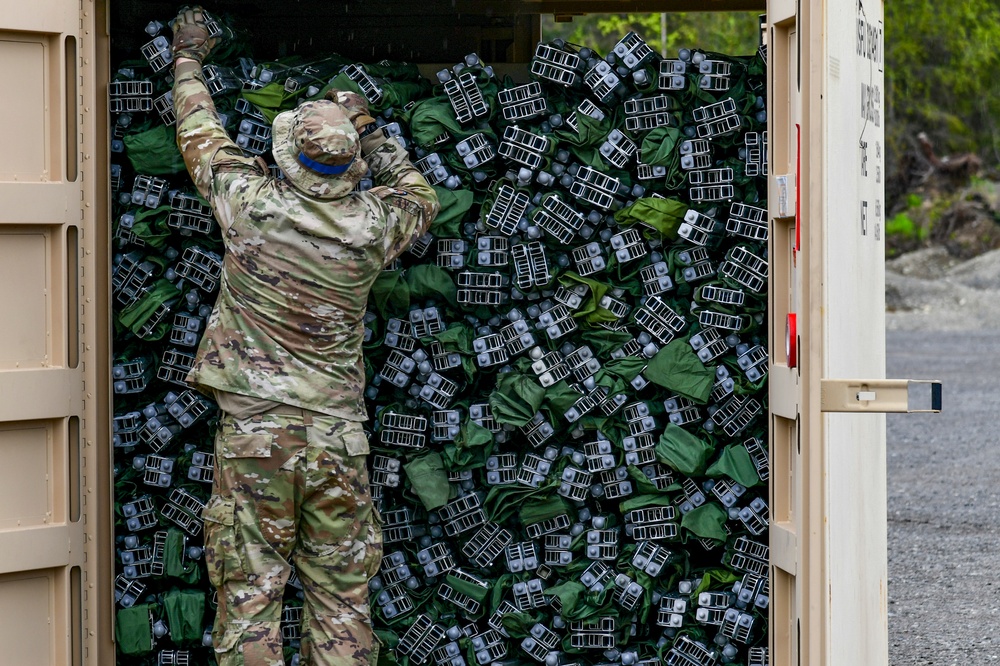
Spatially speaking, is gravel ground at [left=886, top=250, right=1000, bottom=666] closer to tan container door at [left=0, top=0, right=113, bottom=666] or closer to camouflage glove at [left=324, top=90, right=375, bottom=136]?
camouflage glove at [left=324, top=90, right=375, bottom=136]

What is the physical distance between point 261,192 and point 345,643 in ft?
5.35

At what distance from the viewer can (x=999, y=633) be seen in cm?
701

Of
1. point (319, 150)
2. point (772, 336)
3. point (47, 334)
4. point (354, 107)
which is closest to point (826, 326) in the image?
point (772, 336)

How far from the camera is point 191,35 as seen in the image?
5121 millimetres

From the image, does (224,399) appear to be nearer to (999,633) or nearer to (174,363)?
(174,363)

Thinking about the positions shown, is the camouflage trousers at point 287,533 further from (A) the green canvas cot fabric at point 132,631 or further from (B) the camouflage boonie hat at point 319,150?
(B) the camouflage boonie hat at point 319,150

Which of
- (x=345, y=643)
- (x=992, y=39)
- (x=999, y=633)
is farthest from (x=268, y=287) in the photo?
(x=992, y=39)

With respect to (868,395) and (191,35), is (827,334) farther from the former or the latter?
(191,35)

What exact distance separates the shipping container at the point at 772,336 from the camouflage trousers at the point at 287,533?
482mm

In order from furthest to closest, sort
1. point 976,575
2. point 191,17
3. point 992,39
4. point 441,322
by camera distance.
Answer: point 992,39
point 976,575
point 441,322
point 191,17

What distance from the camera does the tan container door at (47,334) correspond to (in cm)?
455

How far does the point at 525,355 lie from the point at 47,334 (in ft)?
6.22

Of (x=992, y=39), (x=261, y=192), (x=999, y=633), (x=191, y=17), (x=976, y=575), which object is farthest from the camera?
(x=992, y=39)

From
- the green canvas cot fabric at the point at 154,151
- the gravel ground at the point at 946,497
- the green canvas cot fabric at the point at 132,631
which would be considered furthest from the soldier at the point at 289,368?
the gravel ground at the point at 946,497
